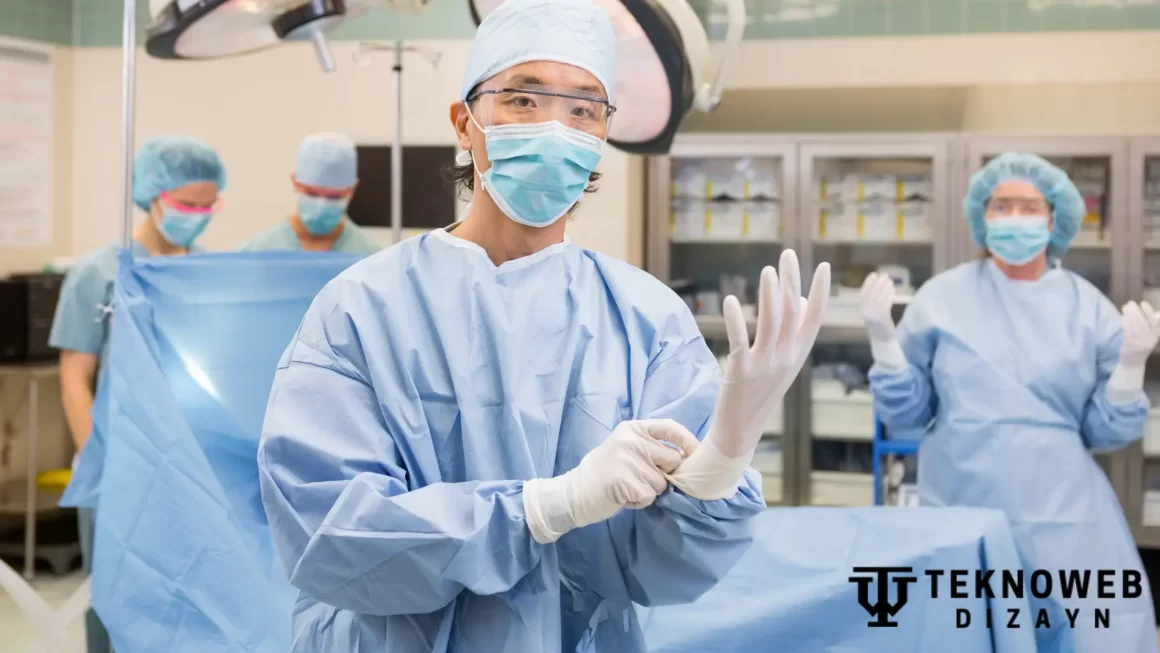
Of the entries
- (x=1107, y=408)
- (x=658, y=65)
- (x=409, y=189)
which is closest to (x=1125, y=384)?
(x=1107, y=408)

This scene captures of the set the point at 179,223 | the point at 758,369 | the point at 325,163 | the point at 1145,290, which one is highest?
the point at 325,163

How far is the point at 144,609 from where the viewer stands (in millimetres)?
1837

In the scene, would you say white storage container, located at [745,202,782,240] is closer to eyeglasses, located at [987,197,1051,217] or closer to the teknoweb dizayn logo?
eyeglasses, located at [987,197,1051,217]

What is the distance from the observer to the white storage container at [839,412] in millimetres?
4344

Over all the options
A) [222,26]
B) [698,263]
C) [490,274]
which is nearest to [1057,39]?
[698,263]

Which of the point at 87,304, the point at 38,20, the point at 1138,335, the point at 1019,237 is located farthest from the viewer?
the point at 38,20

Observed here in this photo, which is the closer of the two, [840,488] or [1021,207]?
[1021,207]

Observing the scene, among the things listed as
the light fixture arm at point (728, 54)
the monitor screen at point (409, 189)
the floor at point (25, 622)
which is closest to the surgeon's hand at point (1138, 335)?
the light fixture arm at point (728, 54)

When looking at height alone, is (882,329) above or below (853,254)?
below

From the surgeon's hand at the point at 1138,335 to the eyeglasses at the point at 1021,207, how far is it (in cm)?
34

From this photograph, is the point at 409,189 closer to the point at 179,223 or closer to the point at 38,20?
the point at 179,223

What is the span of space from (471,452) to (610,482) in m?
0.20

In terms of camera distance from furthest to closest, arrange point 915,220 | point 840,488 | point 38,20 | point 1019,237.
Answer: point 38,20
point 840,488
point 915,220
point 1019,237

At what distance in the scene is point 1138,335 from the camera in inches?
95.7
